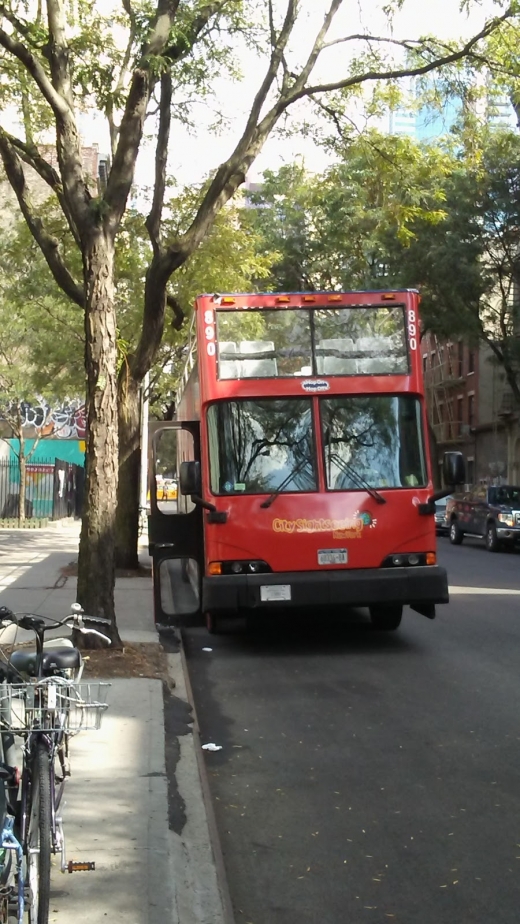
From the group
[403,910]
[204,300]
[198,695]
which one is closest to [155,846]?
[403,910]

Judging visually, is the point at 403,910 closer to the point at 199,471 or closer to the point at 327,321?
the point at 199,471

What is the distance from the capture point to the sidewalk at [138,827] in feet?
15.1

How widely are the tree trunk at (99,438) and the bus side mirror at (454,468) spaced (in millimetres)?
3490

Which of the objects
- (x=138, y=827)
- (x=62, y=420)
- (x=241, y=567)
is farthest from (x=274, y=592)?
(x=62, y=420)

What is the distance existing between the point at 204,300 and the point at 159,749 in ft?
19.0

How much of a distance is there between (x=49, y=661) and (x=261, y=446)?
24.1ft

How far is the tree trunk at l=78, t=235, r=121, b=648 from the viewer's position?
34.6 ft

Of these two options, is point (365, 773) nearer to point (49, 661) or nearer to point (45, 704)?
point (49, 661)

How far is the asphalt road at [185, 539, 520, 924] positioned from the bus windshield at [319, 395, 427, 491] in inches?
70.5

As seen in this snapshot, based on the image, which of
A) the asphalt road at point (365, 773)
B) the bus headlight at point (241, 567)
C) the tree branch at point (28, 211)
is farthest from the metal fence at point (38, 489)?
the bus headlight at point (241, 567)

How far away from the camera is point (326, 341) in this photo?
11945 millimetres

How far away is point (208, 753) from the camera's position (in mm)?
7703

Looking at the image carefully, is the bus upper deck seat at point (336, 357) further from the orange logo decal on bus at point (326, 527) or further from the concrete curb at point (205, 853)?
the concrete curb at point (205, 853)

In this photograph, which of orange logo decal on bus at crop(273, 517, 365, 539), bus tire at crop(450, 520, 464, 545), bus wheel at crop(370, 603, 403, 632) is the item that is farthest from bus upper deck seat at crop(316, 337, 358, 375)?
bus tire at crop(450, 520, 464, 545)
